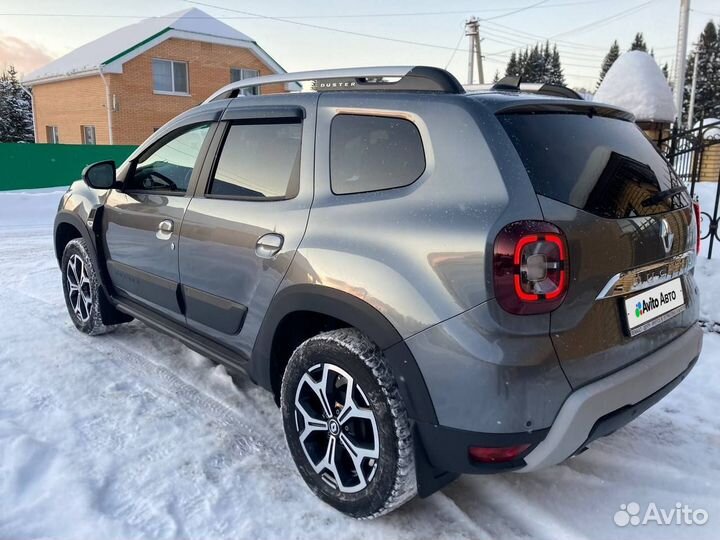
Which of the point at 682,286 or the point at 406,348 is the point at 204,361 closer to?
the point at 406,348

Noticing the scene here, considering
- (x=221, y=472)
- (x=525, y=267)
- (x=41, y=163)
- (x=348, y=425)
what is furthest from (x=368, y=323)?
(x=41, y=163)

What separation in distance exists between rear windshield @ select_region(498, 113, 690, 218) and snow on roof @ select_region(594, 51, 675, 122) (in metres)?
5.79

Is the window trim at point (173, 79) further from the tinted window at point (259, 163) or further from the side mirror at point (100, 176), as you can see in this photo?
the tinted window at point (259, 163)

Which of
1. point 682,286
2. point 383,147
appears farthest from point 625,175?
point 383,147

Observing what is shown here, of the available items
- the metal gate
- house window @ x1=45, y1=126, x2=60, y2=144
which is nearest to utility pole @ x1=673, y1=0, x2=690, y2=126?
the metal gate

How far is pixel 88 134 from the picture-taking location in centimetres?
2462

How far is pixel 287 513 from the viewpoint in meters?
2.45

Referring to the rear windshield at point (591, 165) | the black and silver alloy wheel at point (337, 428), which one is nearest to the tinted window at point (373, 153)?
the rear windshield at point (591, 165)

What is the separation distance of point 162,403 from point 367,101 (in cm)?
218

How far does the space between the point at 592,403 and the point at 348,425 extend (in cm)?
96

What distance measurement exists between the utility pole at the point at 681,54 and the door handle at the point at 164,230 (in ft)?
51.0

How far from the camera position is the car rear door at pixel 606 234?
1.97 metres

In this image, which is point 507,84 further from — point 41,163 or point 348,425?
point 41,163

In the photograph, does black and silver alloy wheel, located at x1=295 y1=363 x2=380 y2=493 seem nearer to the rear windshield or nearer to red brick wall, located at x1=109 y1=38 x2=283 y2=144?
the rear windshield
